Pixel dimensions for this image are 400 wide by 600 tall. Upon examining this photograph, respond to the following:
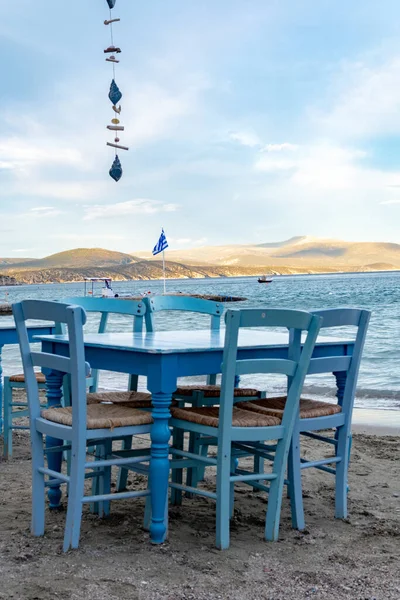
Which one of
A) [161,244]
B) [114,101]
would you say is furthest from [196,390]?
[161,244]

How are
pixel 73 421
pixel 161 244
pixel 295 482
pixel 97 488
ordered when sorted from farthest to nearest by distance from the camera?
1. pixel 161 244
2. pixel 97 488
3. pixel 295 482
4. pixel 73 421

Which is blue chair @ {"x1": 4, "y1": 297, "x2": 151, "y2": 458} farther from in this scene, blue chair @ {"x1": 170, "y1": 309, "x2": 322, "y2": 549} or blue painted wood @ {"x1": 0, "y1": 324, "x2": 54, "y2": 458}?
blue chair @ {"x1": 170, "y1": 309, "x2": 322, "y2": 549}

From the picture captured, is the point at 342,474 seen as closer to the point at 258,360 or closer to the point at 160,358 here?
the point at 258,360

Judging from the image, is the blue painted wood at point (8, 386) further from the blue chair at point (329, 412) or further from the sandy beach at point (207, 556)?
the blue chair at point (329, 412)

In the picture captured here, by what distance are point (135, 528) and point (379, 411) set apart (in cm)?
419

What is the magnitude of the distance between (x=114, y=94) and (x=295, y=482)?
8.77 feet

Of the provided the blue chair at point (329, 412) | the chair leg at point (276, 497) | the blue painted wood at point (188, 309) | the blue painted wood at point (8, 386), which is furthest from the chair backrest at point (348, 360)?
the blue painted wood at point (8, 386)

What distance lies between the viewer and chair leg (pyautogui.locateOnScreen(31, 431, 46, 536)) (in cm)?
286

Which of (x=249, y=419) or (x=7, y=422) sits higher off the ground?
(x=249, y=419)

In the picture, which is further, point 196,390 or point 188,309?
point 188,309

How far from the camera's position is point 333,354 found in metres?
3.26

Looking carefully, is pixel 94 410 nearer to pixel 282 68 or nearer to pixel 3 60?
pixel 3 60

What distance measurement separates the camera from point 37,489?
9.36 feet

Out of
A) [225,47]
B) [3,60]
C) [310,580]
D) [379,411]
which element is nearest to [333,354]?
[310,580]
